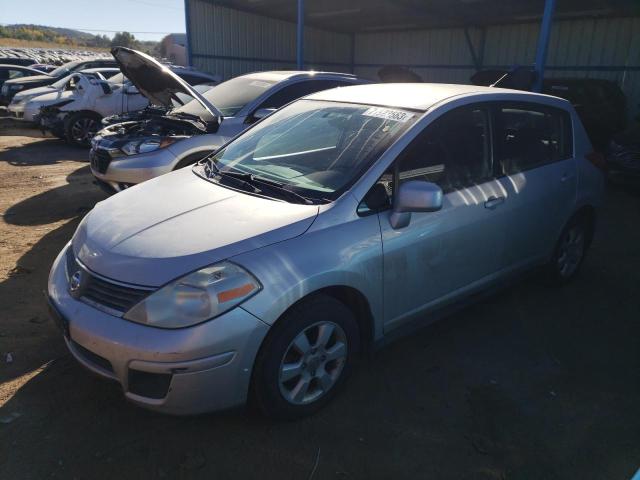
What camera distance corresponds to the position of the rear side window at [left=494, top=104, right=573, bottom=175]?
3.40 metres

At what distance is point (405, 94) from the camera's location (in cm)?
326

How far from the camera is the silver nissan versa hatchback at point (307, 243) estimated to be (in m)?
2.12

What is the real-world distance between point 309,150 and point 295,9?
43.7 feet

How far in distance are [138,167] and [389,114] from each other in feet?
10.0

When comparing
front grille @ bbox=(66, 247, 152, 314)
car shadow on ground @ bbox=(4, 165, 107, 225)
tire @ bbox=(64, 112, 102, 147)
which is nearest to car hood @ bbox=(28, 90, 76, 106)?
tire @ bbox=(64, 112, 102, 147)

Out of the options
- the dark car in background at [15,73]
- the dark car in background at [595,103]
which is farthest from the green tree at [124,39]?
the dark car in background at [595,103]

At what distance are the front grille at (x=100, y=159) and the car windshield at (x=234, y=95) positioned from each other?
1.14 metres

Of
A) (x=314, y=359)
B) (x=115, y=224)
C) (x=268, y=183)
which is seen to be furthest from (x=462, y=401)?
(x=115, y=224)

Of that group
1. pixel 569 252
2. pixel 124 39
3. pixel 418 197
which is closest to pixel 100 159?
pixel 418 197

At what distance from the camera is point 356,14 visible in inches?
592

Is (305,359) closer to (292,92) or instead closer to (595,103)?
(292,92)

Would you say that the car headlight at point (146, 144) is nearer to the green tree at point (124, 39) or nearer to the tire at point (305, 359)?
the tire at point (305, 359)

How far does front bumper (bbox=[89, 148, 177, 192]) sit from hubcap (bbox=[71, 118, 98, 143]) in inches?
242

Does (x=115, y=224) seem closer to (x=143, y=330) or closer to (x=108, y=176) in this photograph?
(x=143, y=330)
